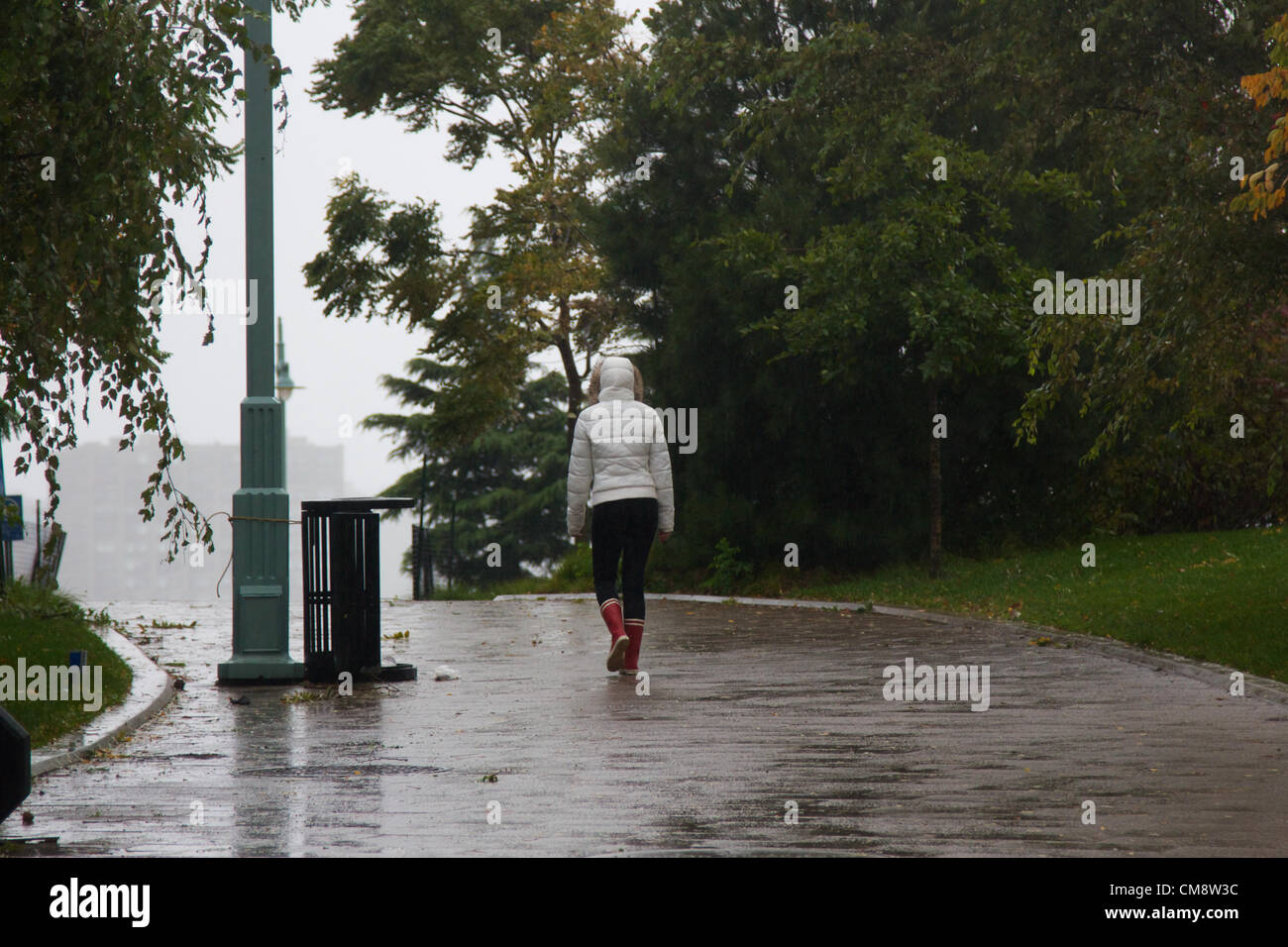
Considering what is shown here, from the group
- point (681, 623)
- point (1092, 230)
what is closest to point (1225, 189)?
point (681, 623)

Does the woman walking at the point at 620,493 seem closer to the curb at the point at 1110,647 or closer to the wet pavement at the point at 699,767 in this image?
the wet pavement at the point at 699,767

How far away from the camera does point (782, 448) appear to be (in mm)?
23375

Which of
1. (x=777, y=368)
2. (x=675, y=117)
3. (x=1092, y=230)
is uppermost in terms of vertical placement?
(x=675, y=117)

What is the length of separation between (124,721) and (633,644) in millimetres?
3686

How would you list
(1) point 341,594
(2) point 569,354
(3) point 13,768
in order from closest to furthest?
1. (3) point 13,768
2. (1) point 341,594
3. (2) point 569,354

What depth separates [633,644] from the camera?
36.4 feet

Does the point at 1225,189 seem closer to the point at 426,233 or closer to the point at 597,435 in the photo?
the point at 597,435

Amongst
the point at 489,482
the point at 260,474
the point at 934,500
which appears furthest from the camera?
the point at 489,482

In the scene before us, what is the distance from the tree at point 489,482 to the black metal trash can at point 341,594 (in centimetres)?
3059

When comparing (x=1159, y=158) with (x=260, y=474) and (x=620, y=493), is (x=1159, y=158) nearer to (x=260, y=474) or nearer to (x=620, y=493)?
(x=620, y=493)

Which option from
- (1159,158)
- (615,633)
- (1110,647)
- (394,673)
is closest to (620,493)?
(615,633)

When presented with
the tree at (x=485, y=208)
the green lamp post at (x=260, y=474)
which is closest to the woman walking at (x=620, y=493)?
the green lamp post at (x=260, y=474)
